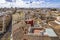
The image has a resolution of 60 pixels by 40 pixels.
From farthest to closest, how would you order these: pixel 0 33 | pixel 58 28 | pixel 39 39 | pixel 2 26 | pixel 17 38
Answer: pixel 2 26 < pixel 0 33 < pixel 58 28 < pixel 17 38 < pixel 39 39

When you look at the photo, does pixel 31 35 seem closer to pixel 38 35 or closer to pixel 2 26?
pixel 38 35

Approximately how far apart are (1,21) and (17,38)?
8.00 metres

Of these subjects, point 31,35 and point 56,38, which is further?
point 56,38

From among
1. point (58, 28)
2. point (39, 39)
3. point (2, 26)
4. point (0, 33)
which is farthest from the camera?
point (2, 26)

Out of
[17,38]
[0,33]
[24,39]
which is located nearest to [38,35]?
[24,39]

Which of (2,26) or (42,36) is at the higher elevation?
(42,36)

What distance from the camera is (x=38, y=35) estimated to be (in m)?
6.35

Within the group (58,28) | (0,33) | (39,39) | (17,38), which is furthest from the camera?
(0,33)

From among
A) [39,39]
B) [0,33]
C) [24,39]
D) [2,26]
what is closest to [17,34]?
[24,39]

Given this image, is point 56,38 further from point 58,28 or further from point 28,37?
point 58,28

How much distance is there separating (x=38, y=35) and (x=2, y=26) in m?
8.54

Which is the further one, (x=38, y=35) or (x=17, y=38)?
(x=17, y=38)

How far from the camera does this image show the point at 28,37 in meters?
6.45

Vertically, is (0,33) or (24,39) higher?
(24,39)
